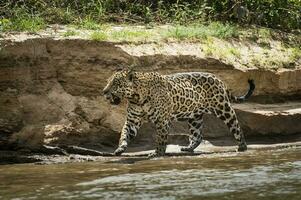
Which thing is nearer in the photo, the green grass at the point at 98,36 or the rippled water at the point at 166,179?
the rippled water at the point at 166,179

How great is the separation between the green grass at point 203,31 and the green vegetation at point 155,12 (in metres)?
0.70

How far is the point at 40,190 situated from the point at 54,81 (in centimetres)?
425

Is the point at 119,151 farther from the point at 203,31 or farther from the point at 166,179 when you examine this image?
the point at 203,31

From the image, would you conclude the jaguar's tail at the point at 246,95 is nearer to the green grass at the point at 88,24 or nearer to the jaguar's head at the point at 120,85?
the jaguar's head at the point at 120,85

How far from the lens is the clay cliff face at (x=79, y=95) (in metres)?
11.9

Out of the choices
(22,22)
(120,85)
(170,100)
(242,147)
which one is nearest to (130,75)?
(120,85)

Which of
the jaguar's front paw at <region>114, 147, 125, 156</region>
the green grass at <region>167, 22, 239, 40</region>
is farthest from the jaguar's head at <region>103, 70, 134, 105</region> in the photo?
the green grass at <region>167, 22, 239, 40</region>

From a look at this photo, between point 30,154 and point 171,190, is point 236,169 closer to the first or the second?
point 171,190

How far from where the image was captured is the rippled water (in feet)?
26.2

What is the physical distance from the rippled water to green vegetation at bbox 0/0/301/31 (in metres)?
4.54

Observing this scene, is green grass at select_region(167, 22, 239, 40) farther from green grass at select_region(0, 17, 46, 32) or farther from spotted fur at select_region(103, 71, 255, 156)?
green grass at select_region(0, 17, 46, 32)

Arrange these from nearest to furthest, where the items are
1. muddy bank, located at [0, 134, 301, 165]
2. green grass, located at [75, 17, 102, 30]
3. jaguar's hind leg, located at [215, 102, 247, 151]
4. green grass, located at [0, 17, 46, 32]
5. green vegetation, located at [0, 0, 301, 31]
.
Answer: muddy bank, located at [0, 134, 301, 165], jaguar's hind leg, located at [215, 102, 247, 151], green grass, located at [0, 17, 46, 32], green grass, located at [75, 17, 102, 30], green vegetation, located at [0, 0, 301, 31]

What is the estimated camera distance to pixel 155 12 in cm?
1623

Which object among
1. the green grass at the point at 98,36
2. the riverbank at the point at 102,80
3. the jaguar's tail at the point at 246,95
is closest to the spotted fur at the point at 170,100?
the jaguar's tail at the point at 246,95
